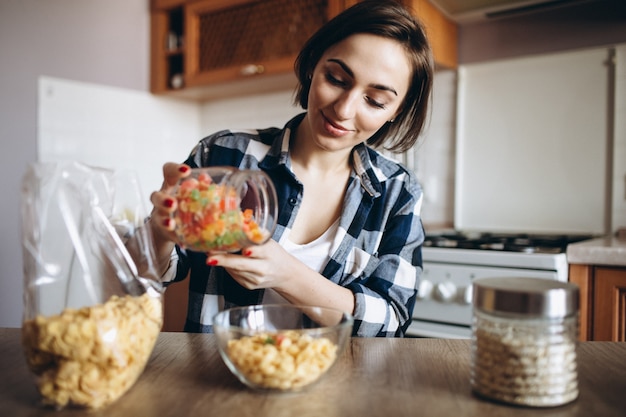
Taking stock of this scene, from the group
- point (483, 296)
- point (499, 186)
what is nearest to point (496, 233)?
point (499, 186)

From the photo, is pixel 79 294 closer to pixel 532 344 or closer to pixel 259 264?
pixel 259 264

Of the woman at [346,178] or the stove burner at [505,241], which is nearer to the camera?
the woman at [346,178]

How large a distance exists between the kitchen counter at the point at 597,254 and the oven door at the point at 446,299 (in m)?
0.18

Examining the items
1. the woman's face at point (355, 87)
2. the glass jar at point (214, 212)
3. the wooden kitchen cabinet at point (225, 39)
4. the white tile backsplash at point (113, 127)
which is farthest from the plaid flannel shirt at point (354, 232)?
the white tile backsplash at point (113, 127)

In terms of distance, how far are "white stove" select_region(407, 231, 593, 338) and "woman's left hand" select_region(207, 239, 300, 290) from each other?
0.97 metres

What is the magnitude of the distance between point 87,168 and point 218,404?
1.01 ft

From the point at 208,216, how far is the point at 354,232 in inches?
20.9

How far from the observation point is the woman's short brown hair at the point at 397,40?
106cm

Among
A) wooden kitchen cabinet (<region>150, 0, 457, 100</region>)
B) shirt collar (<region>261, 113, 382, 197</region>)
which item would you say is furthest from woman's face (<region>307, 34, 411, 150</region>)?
wooden kitchen cabinet (<region>150, 0, 457, 100</region>)

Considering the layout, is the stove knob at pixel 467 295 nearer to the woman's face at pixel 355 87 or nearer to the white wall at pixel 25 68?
the woman's face at pixel 355 87

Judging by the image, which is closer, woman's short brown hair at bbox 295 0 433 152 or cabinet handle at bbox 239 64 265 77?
woman's short brown hair at bbox 295 0 433 152

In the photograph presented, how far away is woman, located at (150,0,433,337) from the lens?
1.03 meters

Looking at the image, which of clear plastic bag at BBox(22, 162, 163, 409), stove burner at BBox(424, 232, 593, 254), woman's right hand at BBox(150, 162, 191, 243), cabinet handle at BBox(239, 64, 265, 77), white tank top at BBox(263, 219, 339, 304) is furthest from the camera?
cabinet handle at BBox(239, 64, 265, 77)

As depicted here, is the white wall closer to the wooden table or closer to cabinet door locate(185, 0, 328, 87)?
cabinet door locate(185, 0, 328, 87)
